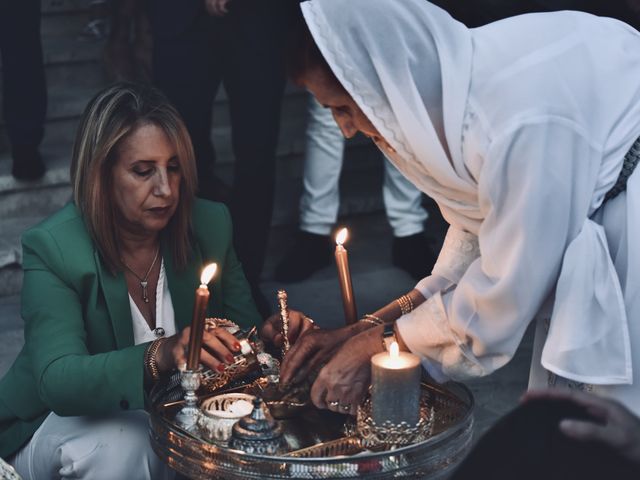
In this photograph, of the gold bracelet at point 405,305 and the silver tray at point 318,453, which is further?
the gold bracelet at point 405,305

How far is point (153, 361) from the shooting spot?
116 inches

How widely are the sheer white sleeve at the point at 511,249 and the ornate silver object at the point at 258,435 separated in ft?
1.07

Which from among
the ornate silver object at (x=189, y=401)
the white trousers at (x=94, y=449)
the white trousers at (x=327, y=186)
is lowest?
the white trousers at (x=327, y=186)

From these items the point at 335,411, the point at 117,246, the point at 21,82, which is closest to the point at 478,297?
the point at 335,411

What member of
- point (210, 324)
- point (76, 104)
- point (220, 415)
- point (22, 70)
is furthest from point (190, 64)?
point (220, 415)

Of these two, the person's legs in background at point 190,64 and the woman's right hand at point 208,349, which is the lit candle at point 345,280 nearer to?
the woman's right hand at point 208,349

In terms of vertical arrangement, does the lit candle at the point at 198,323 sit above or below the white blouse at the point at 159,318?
above

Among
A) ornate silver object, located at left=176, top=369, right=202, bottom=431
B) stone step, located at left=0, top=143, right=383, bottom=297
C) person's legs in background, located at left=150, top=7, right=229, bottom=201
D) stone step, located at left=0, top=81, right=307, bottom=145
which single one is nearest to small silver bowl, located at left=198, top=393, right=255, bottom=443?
ornate silver object, located at left=176, top=369, right=202, bottom=431

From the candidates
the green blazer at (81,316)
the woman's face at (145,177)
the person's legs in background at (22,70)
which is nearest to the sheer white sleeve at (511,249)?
the green blazer at (81,316)

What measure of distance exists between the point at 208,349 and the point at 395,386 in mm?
565

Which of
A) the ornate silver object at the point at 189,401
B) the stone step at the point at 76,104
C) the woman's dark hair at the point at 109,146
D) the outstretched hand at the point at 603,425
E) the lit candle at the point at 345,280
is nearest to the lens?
the outstretched hand at the point at 603,425

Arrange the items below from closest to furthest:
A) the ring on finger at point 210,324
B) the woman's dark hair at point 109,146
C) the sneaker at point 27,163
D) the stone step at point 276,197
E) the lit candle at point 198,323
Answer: the lit candle at point 198,323, the ring on finger at point 210,324, the woman's dark hair at point 109,146, the stone step at point 276,197, the sneaker at point 27,163

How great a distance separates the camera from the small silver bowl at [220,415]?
2.62m

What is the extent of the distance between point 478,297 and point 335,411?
41 centimetres
